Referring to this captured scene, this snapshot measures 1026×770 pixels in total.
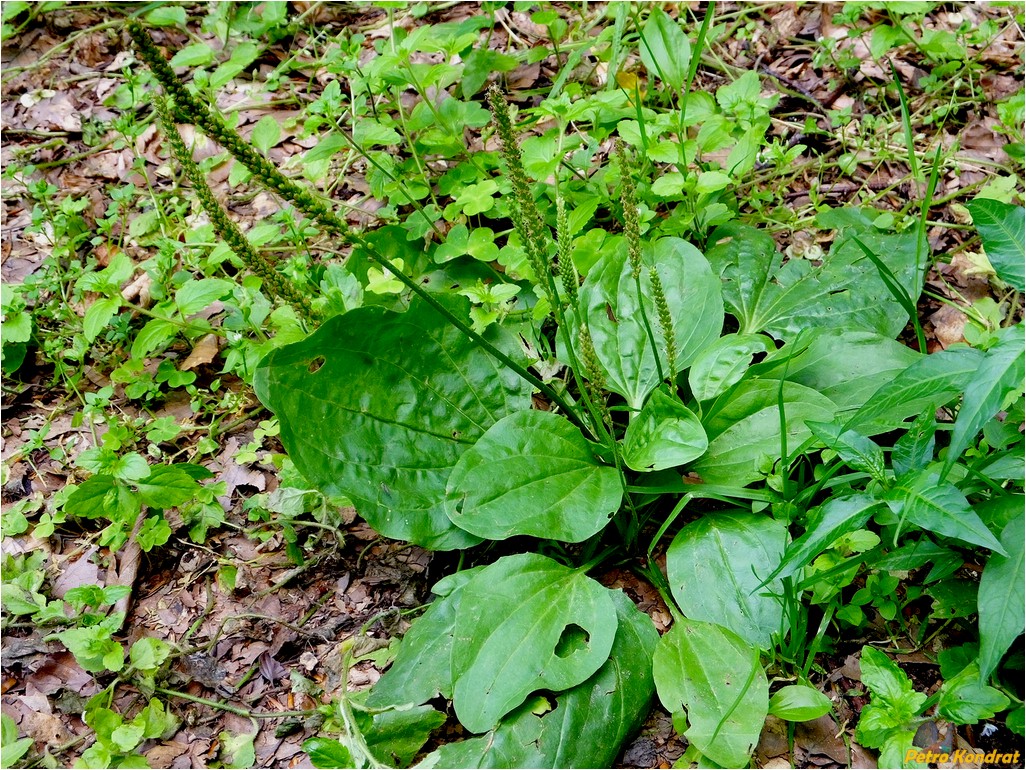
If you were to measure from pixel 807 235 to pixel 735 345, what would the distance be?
42.2 inches

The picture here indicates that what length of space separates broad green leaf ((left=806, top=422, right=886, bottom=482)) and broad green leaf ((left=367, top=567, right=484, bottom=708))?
1081 mm

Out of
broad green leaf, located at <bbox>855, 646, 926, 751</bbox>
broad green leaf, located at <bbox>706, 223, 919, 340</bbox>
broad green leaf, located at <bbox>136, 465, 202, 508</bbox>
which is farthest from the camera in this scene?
broad green leaf, located at <bbox>706, 223, 919, 340</bbox>

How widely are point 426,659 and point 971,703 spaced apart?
1.39 metres

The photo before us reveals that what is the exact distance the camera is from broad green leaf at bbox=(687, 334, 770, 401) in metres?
2.47

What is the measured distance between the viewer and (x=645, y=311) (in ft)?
8.95

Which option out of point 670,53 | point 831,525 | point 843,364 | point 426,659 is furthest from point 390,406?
point 670,53

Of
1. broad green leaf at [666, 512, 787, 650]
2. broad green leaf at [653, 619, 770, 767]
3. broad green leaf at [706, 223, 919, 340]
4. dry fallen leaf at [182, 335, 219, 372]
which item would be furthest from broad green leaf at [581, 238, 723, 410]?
dry fallen leaf at [182, 335, 219, 372]

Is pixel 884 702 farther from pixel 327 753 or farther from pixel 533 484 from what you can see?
pixel 327 753

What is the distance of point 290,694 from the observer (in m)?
2.44

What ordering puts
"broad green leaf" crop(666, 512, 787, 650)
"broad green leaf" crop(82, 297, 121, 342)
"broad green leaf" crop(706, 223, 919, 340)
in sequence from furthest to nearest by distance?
"broad green leaf" crop(82, 297, 121, 342) → "broad green leaf" crop(706, 223, 919, 340) → "broad green leaf" crop(666, 512, 787, 650)

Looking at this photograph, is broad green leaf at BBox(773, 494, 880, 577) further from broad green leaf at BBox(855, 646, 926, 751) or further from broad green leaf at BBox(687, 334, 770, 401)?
broad green leaf at BBox(687, 334, 770, 401)

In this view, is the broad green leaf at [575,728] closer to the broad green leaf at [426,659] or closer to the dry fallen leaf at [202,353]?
the broad green leaf at [426,659]

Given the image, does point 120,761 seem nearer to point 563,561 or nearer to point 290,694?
point 290,694

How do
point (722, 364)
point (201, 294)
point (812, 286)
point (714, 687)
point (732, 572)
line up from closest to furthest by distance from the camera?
point (714, 687)
point (732, 572)
point (722, 364)
point (812, 286)
point (201, 294)
